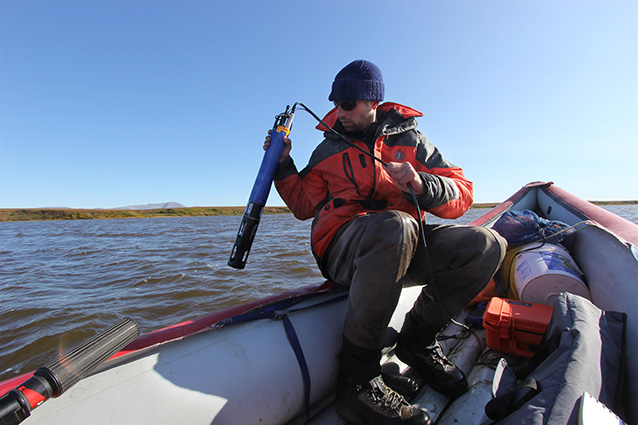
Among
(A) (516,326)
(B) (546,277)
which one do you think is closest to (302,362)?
(A) (516,326)

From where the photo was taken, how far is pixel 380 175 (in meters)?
1.73

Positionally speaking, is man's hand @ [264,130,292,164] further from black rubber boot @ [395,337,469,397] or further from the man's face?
black rubber boot @ [395,337,469,397]

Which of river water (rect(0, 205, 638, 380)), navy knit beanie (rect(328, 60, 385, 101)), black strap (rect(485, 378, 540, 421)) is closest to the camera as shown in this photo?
black strap (rect(485, 378, 540, 421))

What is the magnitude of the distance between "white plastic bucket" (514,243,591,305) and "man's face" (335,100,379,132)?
60.1 inches

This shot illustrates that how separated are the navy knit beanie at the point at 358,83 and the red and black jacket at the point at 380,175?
17 centimetres

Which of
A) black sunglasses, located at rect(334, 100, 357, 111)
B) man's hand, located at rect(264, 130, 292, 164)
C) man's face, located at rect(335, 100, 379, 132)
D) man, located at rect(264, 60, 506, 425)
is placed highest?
black sunglasses, located at rect(334, 100, 357, 111)

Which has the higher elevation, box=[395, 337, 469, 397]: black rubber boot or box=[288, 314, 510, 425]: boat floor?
box=[395, 337, 469, 397]: black rubber boot

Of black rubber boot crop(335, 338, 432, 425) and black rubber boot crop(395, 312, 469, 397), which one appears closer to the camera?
black rubber boot crop(335, 338, 432, 425)

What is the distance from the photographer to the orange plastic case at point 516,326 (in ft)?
5.46

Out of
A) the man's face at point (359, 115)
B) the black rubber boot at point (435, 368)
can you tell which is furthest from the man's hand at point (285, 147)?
the black rubber boot at point (435, 368)

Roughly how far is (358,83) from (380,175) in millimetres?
539

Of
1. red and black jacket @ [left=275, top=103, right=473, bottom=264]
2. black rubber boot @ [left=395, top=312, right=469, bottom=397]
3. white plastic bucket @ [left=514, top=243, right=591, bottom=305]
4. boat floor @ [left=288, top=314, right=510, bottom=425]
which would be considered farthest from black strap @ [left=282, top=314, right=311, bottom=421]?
white plastic bucket @ [left=514, top=243, right=591, bottom=305]

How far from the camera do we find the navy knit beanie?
1.78m

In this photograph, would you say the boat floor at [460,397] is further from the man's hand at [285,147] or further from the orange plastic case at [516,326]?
the man's hand at [285,147]
